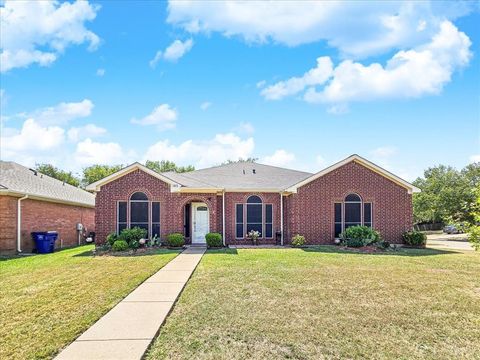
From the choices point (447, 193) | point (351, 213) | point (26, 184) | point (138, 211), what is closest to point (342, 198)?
point (351, 213)

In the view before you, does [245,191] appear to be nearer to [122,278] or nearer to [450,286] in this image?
[122,278]

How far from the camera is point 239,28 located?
43.7 feet

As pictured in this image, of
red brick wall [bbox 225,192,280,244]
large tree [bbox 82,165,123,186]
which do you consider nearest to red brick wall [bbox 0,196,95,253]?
red brick wall [bbox 225,192,280,244]

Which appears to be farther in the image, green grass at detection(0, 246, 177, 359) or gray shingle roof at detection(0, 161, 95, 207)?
gray shingle roof at detection(0, 161, 95, 207)

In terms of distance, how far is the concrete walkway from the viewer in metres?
4.83

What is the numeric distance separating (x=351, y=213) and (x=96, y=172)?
4693 cm

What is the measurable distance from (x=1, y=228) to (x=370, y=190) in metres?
17.6

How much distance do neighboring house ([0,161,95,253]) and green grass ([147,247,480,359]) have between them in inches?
412

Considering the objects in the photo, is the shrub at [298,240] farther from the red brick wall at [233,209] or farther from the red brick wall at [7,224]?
the red brick wall at [7,224]

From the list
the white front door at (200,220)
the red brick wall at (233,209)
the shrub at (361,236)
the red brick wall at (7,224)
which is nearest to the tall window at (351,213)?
the shrub at (361,236)

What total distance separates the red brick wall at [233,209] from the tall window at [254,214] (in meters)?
0.25

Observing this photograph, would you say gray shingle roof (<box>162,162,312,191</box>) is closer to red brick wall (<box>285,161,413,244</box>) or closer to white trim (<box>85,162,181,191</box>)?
white trim (<box>85,162,181,191</box>)

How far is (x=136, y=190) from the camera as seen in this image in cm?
1889

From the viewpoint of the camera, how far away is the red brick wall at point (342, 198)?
19094mm
